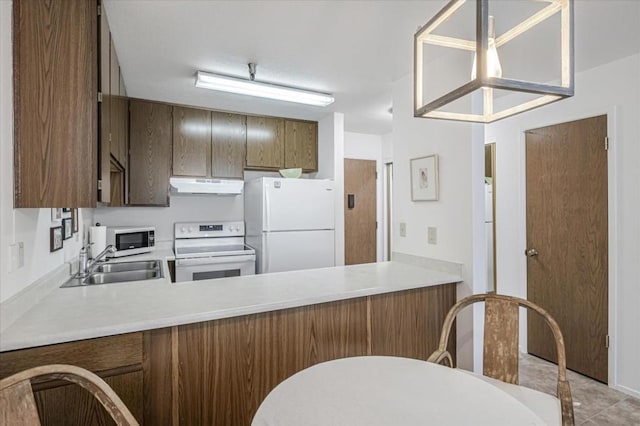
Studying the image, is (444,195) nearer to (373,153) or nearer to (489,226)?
(489,226)

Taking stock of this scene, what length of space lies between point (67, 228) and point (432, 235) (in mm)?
2415

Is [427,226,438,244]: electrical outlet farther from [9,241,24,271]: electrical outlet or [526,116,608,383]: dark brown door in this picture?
[9,241,24,271]: electrical outlet

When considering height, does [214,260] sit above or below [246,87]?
below

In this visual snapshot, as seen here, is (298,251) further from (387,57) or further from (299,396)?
(299,396)

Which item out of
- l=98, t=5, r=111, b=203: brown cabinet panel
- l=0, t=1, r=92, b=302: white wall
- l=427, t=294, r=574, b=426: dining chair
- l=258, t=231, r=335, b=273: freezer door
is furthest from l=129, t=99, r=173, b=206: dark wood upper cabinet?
l=427, t=294, r=574, b=426: dining chair

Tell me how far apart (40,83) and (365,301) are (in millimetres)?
1777

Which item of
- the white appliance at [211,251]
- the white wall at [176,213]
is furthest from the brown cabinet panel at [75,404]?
the white wall at [176,213]

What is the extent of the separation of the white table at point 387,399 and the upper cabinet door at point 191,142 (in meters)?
2.78

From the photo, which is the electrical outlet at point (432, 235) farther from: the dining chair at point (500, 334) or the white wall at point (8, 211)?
the white wall at point (8, 211)

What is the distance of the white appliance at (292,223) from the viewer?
3275 mm

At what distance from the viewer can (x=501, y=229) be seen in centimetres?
327

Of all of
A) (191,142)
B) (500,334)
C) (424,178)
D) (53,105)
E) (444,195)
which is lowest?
(500,334)

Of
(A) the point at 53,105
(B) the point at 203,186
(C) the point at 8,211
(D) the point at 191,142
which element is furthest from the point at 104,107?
(D) the point at 191,142

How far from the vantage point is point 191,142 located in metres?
3.46
